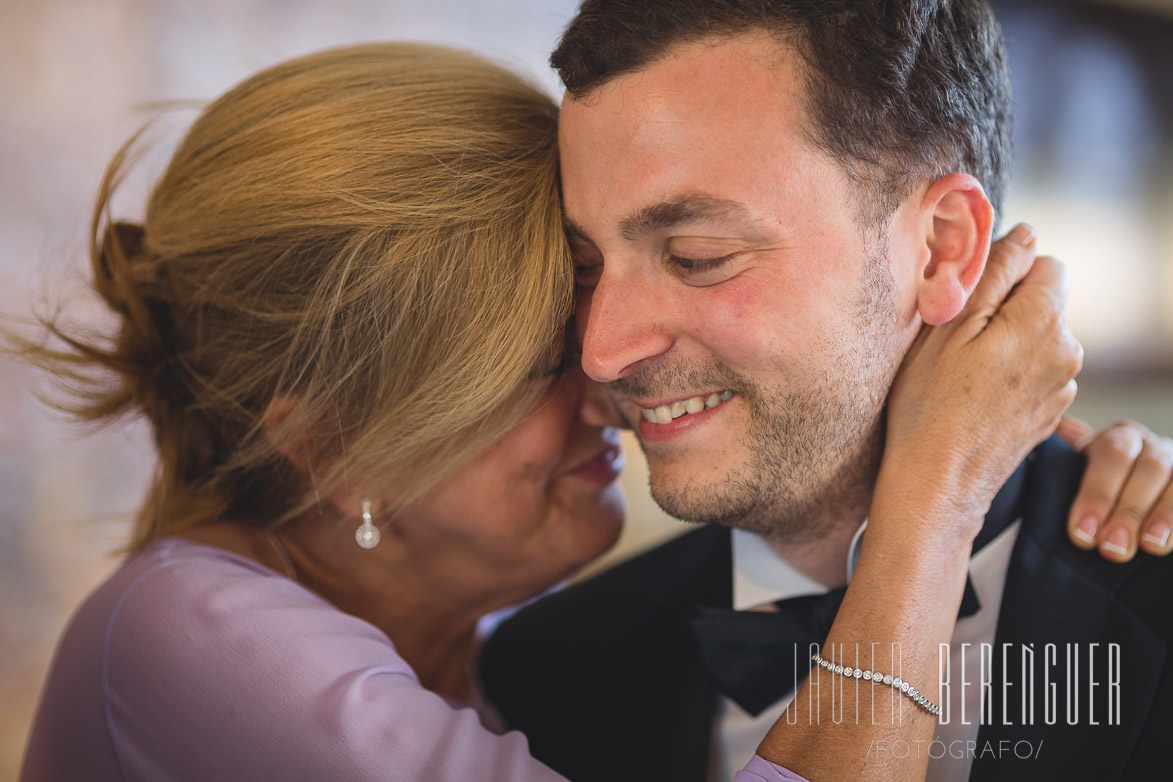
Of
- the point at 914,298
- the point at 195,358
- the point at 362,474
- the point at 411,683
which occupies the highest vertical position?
the point at 914,298

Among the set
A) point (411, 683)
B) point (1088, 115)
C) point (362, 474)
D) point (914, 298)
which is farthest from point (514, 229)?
point (1088, 115)

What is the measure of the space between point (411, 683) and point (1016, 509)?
95 centimetres

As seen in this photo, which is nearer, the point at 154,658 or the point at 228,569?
the point at 154,658

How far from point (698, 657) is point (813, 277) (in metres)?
0.77

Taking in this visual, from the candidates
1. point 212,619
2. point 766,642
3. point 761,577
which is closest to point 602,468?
point 761,577

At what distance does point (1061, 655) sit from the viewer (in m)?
1.21

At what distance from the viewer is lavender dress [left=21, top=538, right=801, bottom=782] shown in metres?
1.26

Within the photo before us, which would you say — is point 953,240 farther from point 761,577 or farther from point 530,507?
point 530,507

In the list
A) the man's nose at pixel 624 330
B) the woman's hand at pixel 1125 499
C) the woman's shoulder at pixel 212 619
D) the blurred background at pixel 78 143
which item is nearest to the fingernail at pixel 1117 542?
the woman's hand at pixel 1125 499

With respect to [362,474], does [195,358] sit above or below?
above

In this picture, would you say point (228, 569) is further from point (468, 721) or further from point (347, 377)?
point (468, 721)

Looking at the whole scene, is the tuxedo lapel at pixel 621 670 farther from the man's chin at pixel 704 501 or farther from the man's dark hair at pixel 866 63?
the man's dark hair at pixel 866 63

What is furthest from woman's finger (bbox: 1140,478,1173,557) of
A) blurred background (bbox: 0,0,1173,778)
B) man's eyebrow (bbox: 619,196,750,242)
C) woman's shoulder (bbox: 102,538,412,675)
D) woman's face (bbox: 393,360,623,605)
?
blurred background (bbox: 0,0,1173,778)

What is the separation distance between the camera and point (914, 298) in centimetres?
137
